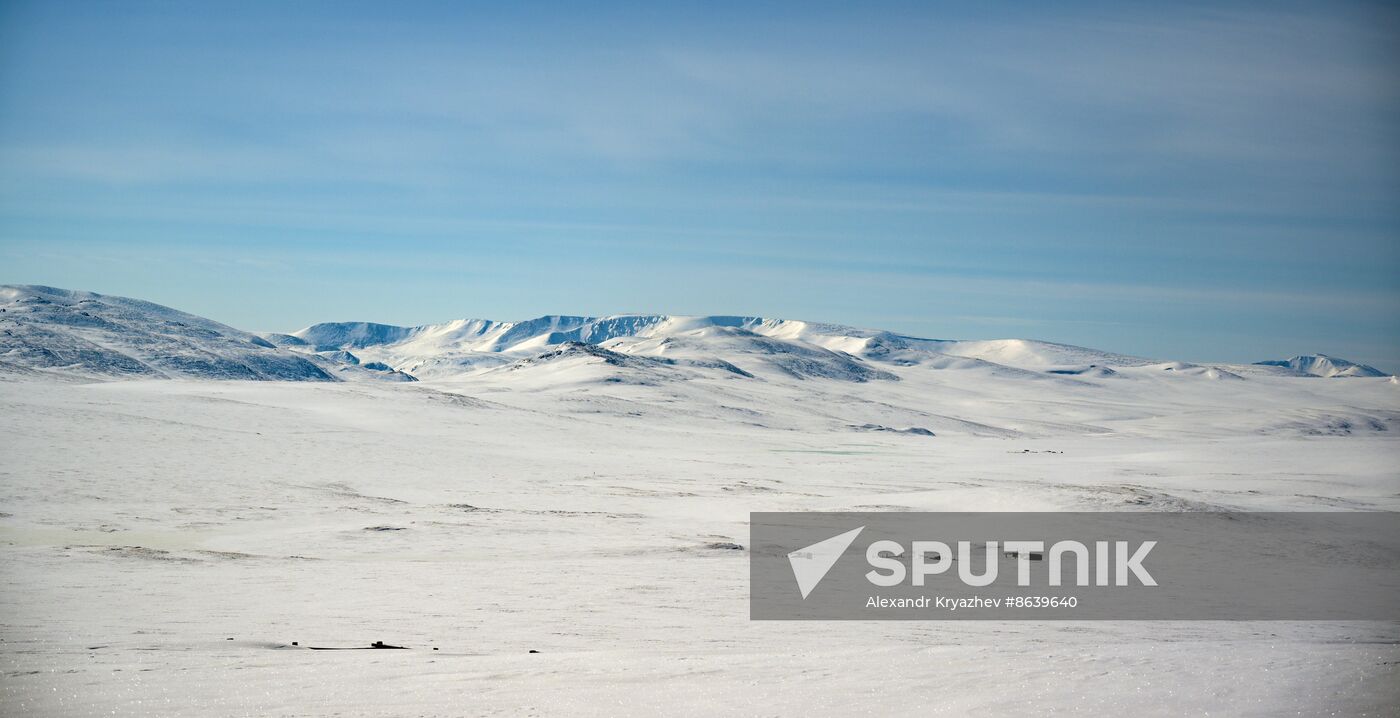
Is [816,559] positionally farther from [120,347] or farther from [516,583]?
[120,347]

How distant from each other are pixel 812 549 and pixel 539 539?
296 inches

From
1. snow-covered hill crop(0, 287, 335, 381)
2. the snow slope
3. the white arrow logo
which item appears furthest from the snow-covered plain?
snow-covered hill crop(0, 287, 335, 381)

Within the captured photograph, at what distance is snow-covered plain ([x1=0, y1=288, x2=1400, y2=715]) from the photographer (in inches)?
401

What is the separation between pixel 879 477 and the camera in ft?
161

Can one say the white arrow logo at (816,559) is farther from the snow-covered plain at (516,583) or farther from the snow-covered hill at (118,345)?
the snow-covered hill at (118,345)

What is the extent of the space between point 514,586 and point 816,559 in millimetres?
7738

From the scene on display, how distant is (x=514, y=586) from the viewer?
18.8 metres

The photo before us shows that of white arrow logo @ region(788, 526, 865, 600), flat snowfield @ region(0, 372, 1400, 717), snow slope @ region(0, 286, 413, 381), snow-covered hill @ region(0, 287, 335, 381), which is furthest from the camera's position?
snow-covered hill @ region(0, 287, 335, 381)

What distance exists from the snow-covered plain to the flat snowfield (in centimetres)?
9

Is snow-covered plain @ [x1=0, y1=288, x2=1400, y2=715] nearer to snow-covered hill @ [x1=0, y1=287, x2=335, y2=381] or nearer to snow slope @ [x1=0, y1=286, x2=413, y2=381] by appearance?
snow slope @ [x1=0, y1=286, x2=413, y2=381]

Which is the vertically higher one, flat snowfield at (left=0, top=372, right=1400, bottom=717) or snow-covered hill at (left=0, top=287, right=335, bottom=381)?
snow-covered hill at (left=0, top=287, right=335, bottom=381)

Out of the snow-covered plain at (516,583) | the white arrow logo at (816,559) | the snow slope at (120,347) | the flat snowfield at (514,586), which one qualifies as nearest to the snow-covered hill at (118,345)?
the snow slope at (120,347)

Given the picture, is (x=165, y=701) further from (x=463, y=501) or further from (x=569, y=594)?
(x=463, y=501)

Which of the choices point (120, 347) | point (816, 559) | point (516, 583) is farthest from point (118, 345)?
point (816, 559)
